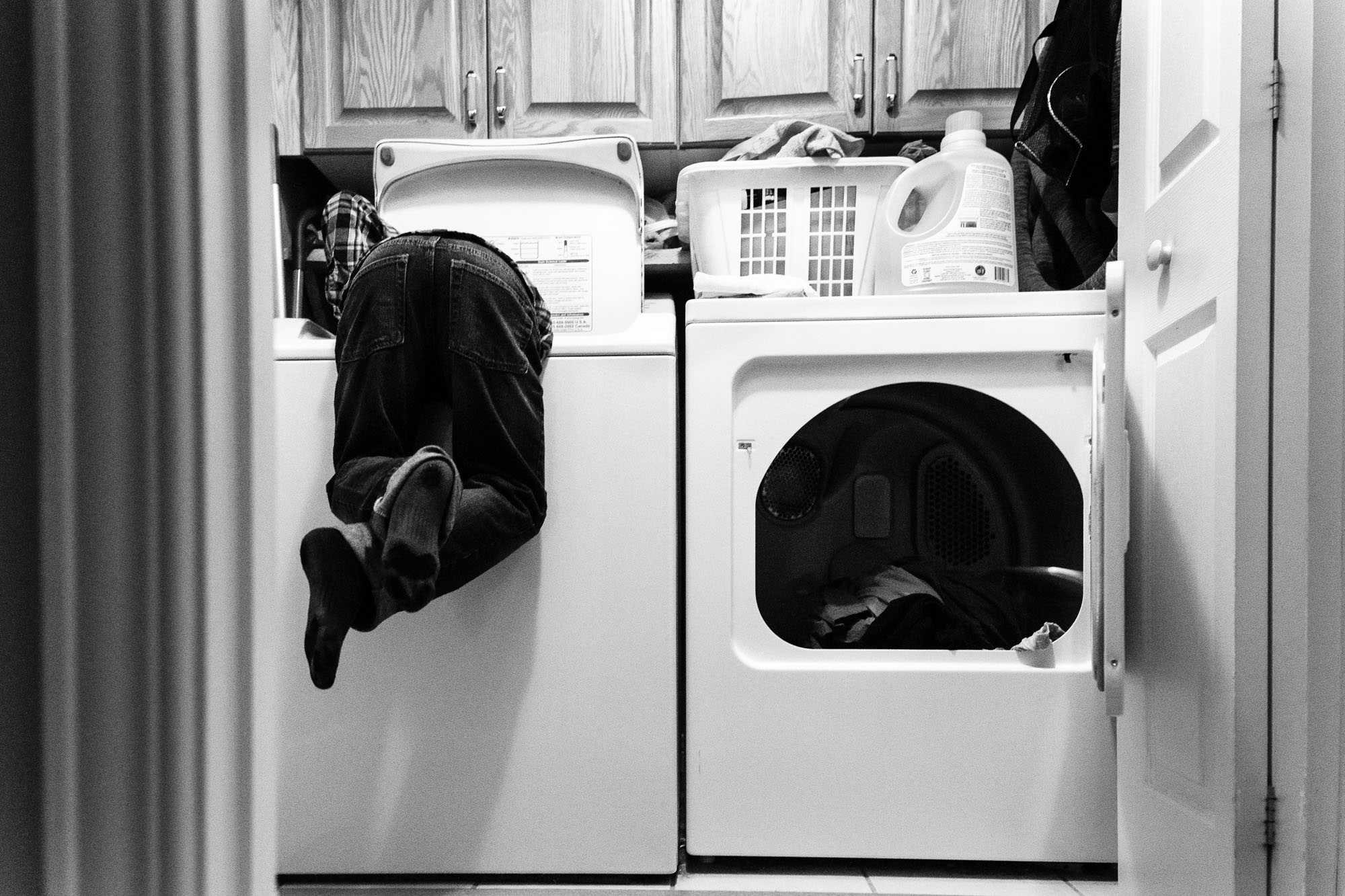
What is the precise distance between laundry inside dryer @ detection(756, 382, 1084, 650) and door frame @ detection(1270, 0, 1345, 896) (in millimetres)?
493

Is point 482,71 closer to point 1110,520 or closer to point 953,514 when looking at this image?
point 953,514

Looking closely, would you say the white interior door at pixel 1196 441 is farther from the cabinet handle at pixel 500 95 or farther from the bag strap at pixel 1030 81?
the cabinet handle at pixel 500 95

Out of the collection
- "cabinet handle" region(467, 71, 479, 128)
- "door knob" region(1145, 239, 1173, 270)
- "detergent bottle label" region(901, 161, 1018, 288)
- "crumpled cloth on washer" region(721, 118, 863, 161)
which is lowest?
"door knob" region(1145, 239, 1173, 270)

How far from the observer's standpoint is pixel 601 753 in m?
1.05

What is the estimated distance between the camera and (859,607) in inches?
47.4

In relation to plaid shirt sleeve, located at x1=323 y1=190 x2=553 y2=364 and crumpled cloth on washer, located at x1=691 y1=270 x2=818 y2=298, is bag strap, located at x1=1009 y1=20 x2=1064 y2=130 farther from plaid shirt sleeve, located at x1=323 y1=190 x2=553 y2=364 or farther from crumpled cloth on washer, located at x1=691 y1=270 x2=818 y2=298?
plaid shirt sleeve, located at x1=323 y1=190 x2=553 y2=364

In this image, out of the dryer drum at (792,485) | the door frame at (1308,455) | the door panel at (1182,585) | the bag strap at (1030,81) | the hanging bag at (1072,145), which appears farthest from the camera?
the dryer drum at (792,485)

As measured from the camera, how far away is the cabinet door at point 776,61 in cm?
151

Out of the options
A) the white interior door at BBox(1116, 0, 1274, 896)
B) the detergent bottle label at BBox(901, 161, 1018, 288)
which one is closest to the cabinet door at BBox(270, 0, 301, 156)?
the detergent bottle label at BBox(901, 161, 1018, 288)

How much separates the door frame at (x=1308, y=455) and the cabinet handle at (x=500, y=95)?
126 cm

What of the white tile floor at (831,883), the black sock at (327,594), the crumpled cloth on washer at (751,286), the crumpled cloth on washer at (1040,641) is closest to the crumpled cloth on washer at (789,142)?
the crumpled cloth on washer at (751,286)

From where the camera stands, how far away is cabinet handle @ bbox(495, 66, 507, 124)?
1.55m

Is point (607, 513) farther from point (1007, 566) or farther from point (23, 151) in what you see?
point (23, 151)

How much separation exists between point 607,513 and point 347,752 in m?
0.47
